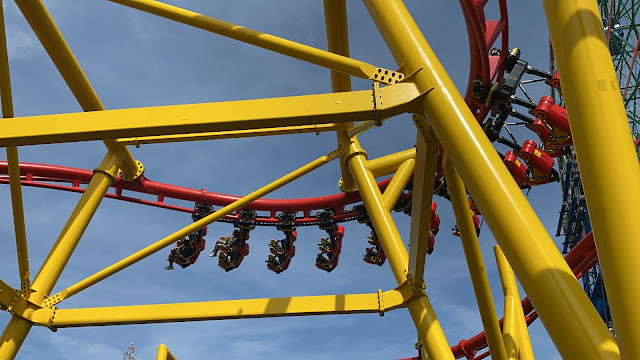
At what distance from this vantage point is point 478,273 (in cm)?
397

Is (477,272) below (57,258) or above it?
above

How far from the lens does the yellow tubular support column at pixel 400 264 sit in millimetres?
3904

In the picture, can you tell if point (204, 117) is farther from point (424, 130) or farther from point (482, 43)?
point (482, 43)

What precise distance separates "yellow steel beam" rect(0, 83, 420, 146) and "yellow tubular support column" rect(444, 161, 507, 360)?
3.57ft

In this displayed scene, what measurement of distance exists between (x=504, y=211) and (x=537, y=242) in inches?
6.5

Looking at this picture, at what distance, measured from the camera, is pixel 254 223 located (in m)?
10.2

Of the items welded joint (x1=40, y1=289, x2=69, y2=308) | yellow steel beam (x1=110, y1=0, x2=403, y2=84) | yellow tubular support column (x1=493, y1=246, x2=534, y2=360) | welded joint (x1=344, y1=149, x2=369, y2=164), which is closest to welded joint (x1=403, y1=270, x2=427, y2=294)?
yellow tubular support column (x1=493, y1=246, x2=534, y2=360)

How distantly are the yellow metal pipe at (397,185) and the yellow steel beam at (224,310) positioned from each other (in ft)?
→ 3.11

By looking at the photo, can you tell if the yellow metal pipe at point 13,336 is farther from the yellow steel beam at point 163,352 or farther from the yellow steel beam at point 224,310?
the yellow steel beam at point 163,352

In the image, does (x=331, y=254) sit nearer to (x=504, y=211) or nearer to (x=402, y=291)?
(x=402, y=291)

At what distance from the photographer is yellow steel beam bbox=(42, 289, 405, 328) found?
4.98 metres

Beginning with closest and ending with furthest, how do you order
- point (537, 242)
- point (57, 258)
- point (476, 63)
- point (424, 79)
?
point (537, 242) → point (424, 79) → point (57, 258) → point (476, 63)

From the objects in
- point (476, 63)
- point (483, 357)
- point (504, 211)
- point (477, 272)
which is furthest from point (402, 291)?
point (483, 357)

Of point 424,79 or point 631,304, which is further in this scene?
point 424,79
